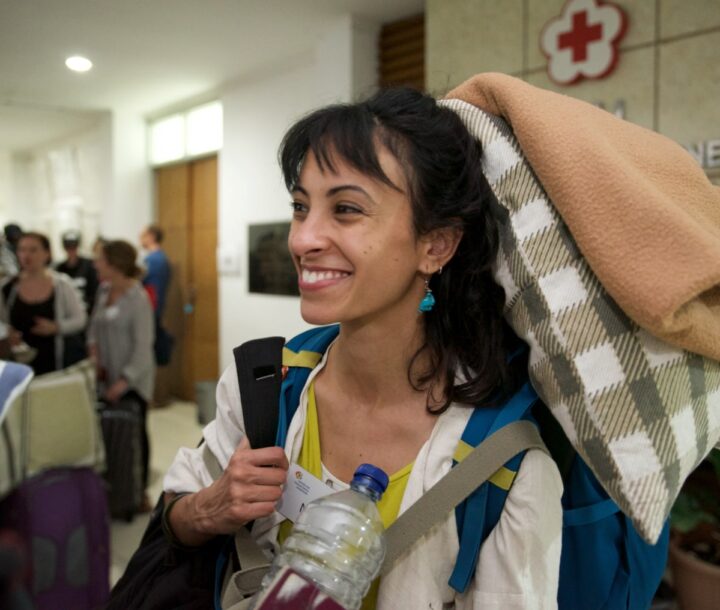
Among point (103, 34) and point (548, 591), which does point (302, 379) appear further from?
point (103, 34)

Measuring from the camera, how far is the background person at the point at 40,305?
284 centimetres

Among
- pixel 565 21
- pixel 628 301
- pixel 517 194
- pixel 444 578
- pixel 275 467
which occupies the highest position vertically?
pixel 565 21

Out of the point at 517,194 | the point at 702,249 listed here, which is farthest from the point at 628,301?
the point at 517,194

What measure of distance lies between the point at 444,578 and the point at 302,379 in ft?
1.24

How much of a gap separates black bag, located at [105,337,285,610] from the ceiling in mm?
2615

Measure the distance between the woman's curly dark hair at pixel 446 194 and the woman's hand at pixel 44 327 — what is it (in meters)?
2.41

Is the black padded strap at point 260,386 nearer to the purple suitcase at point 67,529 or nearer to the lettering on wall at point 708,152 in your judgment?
the purple suitcase at point 67,529

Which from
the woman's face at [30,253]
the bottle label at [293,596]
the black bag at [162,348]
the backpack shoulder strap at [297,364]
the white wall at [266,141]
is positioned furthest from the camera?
the white wall at [266,141]

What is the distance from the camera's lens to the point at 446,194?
854 mm

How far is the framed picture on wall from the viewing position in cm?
430

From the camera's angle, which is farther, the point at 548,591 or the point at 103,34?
the point at 103,34

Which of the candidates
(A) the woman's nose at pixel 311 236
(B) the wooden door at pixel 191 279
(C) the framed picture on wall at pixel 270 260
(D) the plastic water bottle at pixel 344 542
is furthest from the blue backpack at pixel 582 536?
(B) the wooden door at pixel 191 279

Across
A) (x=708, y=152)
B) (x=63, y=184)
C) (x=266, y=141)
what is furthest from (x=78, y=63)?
(x=708, y=152)

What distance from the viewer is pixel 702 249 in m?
0.61
